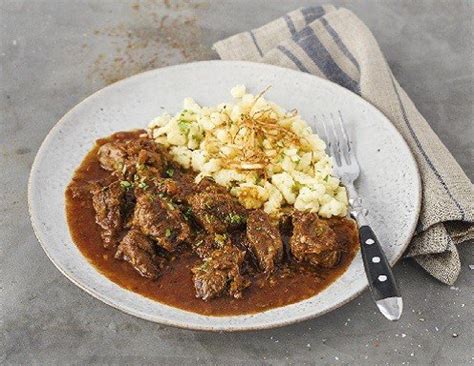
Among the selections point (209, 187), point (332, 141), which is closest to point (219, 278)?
point (209, 187)

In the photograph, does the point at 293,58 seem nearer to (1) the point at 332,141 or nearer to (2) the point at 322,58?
(2) the point at 322,58

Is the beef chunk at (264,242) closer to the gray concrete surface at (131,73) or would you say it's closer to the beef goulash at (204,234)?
the beef goulash at (204,234)

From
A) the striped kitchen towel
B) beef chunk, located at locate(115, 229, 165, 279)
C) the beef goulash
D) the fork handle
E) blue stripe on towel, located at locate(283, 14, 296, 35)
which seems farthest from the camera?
blue stripe on towel, located at locate(283, 14, 296, 35)

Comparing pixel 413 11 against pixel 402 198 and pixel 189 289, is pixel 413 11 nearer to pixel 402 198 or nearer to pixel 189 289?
pixel 402 198

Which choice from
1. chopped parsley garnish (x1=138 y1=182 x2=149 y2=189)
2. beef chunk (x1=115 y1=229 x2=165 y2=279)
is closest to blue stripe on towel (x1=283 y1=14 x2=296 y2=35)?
chopped parsley garnish (x1=138 y1=182 x2=149 y2=189)

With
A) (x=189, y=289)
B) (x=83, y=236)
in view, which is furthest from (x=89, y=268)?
(x=189, y=289)

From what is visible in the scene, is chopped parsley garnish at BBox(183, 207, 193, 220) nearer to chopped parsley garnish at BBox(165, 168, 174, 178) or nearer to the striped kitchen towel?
chopped parsley garnish at BBox(165, 168, 174, 178)
